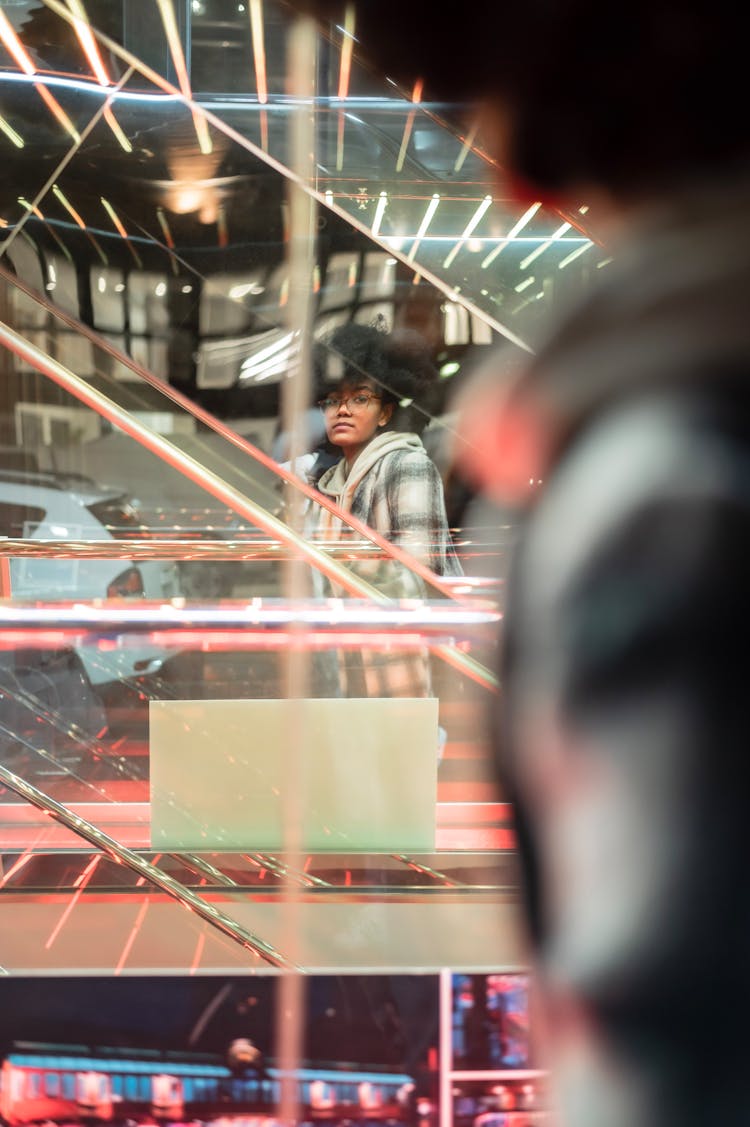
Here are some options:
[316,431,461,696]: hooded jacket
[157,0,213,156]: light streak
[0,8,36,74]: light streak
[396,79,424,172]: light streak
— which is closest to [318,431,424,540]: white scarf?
[316,431,461,696]: hooded jacket

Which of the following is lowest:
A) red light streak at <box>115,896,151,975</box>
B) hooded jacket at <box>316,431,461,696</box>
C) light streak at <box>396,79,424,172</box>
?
red light streak at <box>115,896,151,975</box>

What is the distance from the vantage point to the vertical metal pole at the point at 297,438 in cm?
210

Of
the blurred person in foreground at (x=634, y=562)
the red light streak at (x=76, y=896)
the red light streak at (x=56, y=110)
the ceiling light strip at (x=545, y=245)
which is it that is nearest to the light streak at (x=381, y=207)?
the ceiling light strip at (x=545, y=245)

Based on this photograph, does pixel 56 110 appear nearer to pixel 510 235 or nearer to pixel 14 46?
pixel 14 46

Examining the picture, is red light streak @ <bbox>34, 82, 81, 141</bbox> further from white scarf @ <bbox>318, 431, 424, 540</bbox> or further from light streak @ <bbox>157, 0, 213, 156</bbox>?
white scarf @ <bbox>318, 431, 424, 540</bbox>

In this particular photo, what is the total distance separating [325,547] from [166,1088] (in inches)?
45.2

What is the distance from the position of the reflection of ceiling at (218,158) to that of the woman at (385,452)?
0.21m

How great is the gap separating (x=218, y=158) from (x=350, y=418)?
0.64 m

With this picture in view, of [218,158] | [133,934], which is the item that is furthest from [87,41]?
[133,934]

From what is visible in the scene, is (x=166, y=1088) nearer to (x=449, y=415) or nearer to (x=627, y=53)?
(x=449, y=415)

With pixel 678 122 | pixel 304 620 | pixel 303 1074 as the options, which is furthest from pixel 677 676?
pixel 303 1074

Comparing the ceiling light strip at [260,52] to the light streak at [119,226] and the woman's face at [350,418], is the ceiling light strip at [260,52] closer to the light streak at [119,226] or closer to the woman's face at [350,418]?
the light streak at [119,226]

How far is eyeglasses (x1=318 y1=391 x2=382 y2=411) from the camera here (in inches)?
90.4

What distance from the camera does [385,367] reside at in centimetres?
231
